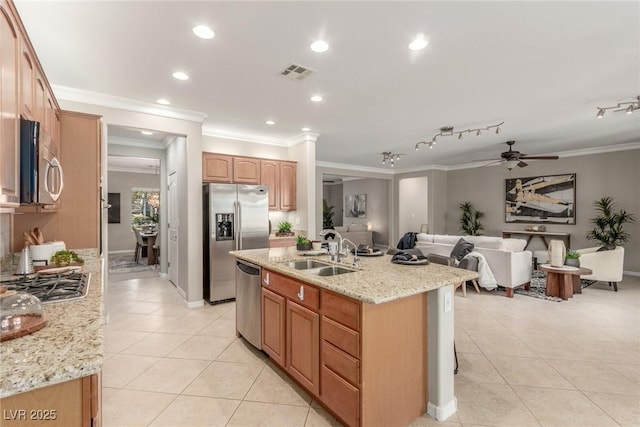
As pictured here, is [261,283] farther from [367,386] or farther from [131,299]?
[131,299]

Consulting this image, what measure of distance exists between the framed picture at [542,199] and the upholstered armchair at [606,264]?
2.17 meters

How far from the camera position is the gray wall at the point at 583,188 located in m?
6.34

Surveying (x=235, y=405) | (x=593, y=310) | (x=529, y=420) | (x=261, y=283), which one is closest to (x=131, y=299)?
(x=261, y=283)

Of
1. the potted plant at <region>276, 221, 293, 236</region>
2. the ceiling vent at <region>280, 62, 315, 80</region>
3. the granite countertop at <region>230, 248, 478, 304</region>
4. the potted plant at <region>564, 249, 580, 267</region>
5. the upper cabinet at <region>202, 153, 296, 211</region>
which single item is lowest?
the potted plant at <region>564, 249, 580, 267</region>

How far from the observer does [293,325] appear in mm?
2338

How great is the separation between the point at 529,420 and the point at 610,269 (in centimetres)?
476

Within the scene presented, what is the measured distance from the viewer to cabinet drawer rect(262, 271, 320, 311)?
211 centimetres

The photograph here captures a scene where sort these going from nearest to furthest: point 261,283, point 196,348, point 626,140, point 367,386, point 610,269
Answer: point 367,386 → point 261,283 → point 196,348 → point 610,269 → point 626,140

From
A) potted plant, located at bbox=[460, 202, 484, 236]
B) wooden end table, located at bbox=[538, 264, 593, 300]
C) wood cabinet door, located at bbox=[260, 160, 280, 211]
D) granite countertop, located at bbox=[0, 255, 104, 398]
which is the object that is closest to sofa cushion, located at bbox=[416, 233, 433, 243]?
wooden end table, located at bbox=[538, 264, 593, 300]

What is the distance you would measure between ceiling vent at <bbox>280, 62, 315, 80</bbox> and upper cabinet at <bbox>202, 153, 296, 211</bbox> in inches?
89.4

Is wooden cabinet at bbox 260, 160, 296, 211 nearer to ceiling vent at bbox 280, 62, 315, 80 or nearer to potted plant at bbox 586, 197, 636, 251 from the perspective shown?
ceiling vent at bbox 280, 62, 315, 80

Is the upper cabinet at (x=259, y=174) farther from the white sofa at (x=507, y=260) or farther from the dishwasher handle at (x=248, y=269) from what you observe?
the white sofa at (x=507, y=260)

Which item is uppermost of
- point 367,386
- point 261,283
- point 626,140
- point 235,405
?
point 626,140

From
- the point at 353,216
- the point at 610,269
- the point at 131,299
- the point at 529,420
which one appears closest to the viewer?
the point at 529,420
